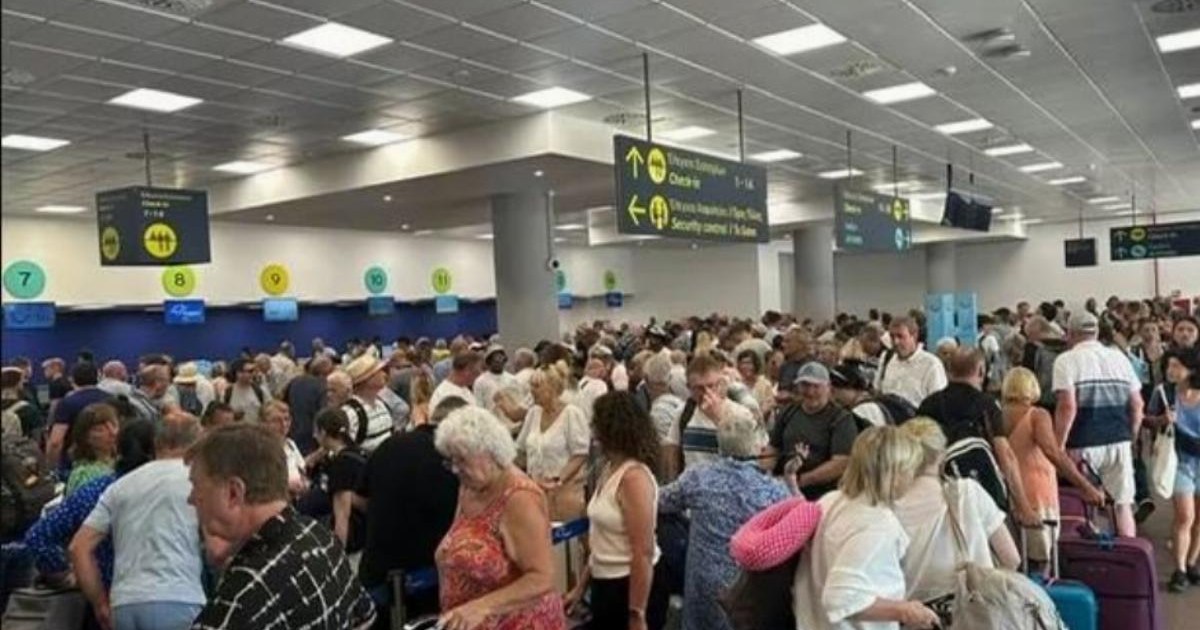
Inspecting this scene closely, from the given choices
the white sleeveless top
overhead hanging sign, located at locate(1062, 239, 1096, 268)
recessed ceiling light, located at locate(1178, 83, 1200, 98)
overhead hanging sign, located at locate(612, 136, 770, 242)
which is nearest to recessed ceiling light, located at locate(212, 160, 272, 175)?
overhead hanging sign, located at locate(612, 136, 770, 242)

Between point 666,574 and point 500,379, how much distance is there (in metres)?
3.98

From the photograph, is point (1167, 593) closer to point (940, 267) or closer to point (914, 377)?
point (914, 377)

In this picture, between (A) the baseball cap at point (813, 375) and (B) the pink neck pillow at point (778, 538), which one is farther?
(A) the baseball cap at point (813, 375)

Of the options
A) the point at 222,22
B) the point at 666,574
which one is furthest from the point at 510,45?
the point at 666,574

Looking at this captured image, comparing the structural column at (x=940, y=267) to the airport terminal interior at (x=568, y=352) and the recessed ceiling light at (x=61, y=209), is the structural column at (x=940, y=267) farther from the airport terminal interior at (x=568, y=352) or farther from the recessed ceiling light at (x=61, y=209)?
the recessed ceiling light at (x=61, y=209)

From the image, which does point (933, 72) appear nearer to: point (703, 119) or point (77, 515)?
point (703, 119)

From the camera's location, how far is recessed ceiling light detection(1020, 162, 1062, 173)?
15.7 m

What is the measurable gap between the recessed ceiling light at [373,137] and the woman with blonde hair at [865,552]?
8662mm

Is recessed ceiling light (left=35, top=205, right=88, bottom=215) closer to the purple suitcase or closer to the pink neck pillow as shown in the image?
the pink neck pillow

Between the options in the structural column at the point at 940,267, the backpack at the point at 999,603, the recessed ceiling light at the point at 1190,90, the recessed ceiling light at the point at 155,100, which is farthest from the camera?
the structural column at the point at 940,267

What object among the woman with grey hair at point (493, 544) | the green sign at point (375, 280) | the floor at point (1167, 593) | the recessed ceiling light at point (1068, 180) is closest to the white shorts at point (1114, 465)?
the floor at point (1167, 593)

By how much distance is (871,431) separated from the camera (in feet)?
10.0

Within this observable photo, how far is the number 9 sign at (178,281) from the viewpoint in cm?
1694

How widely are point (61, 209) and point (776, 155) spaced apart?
36.3 ft
